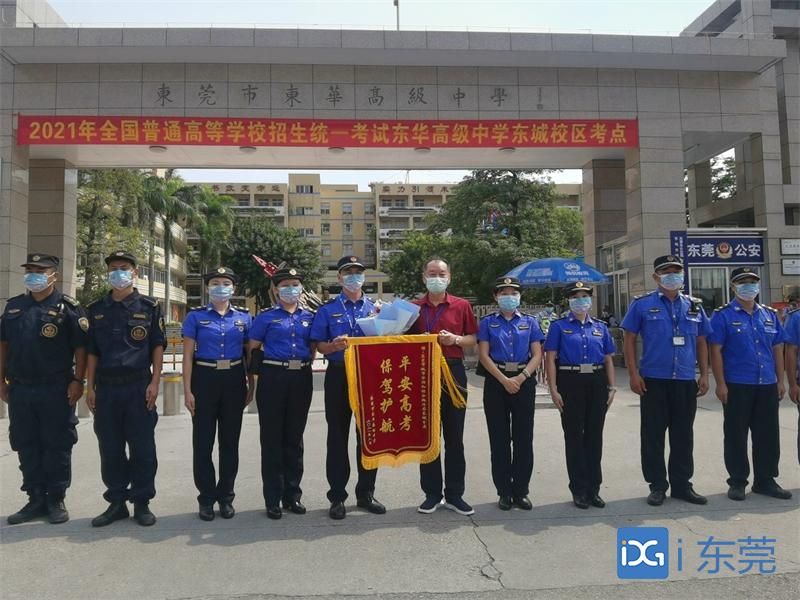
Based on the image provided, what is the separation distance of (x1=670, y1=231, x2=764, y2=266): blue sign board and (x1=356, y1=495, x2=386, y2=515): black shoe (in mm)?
10749

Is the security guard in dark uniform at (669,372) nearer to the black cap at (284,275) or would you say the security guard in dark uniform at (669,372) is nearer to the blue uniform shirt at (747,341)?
the blue uniform shirt at (747,341)

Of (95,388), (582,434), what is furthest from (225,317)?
(582,434)

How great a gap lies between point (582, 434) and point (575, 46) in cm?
1035

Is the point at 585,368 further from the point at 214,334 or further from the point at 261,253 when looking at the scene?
the point at 261,253

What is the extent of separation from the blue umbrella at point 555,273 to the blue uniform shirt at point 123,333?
9.45 metres

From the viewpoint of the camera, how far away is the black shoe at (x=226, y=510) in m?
4.38

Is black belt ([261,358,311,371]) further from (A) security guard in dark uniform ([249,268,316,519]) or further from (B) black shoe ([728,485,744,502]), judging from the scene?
(B) black shoe ([728,485,744,502])

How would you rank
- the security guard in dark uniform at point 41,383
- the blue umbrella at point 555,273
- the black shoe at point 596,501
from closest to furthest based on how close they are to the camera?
the security guard in dark uniform at point 41,383 < the black shoe at point 596,501 < the blue umbrella at point 555,273

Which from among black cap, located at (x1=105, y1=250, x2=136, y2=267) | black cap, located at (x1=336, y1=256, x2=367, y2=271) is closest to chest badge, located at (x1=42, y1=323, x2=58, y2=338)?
black cap, located at (x1=105, y1=250, x2=136, y2=267)

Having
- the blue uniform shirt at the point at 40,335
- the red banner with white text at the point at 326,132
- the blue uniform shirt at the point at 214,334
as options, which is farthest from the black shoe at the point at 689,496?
the red banner with white text at the point at 326,132

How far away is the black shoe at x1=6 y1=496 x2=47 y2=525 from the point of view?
428cm

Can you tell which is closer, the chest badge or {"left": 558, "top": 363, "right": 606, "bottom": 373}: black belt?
the chest badge

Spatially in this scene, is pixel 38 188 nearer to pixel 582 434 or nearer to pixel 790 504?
pixel 582 434

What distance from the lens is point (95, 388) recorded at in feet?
14.4
